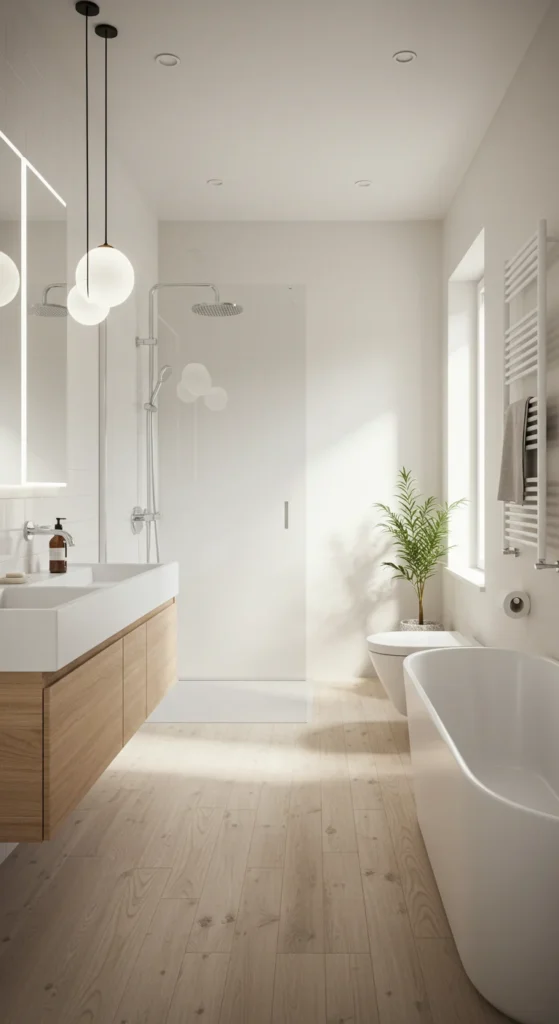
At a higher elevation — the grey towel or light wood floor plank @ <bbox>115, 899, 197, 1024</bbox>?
the grey towel

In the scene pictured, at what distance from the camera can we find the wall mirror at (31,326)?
2.79 meters

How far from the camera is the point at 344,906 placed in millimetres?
2447

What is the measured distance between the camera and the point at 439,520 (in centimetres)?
501

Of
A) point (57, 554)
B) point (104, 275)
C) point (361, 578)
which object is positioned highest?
point (104, 275)

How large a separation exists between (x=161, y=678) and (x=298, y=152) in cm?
278

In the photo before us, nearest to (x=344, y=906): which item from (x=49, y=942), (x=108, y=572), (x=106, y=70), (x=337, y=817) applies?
(x=337, y=817)

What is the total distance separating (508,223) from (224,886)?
2.93 m

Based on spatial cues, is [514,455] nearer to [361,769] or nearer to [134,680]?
[361,769]

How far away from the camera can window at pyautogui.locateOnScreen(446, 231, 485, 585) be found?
5.02 m

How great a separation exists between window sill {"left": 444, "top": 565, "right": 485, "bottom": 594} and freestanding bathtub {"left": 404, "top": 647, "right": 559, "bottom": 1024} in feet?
3.54

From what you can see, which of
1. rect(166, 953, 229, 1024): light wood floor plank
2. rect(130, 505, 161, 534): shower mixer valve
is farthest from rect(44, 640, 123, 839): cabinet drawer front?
rect(130, 505, 161, 534): shower mixer valve

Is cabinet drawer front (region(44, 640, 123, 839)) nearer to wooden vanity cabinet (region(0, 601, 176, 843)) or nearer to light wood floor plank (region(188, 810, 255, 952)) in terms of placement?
wooden vanity cabinet (region(0, 601, 176, 843))

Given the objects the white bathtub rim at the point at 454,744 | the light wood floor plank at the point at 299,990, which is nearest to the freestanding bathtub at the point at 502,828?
the white bathtub rim at the point at 454,744

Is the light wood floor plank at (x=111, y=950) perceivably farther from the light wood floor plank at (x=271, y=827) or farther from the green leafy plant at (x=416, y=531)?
the green leafy plant at (x=416, y=531)
